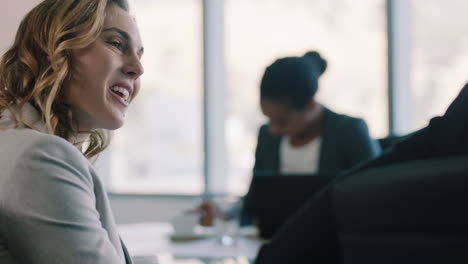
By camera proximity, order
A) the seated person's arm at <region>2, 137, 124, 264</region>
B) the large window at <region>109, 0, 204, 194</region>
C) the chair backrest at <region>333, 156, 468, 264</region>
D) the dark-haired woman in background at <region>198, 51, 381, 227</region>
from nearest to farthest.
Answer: the chair backrest at <region>333, 156, 468, 264</region> → the seated person's arm at <region>2, 137, 124, 264</region> → the dark-haired woman in background at <region>198, 51, 381, 227</region> → the large window at <region>109, 0, 204, 194</region>

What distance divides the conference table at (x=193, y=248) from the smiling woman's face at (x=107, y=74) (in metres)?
0.59

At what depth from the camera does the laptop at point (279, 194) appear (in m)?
1.74

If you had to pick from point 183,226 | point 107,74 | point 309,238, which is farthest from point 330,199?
point 183,226

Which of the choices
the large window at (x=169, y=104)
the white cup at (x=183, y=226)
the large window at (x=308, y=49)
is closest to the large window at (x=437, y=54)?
the large window at (x=308, y=49)

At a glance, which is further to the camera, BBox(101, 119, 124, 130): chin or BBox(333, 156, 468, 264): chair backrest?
BBox(101, 119, 124, 130): chin

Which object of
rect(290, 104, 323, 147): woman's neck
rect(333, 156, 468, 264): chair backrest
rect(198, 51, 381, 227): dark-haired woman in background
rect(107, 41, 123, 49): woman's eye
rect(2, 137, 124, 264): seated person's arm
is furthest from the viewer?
rect(290, 104, 323, 147): woman's neck

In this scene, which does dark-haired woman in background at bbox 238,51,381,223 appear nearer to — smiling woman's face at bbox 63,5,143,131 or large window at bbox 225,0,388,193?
smiling woman's face at bbox 63,5,143,131

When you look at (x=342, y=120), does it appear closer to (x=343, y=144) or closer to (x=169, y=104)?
(x=343, y=144)

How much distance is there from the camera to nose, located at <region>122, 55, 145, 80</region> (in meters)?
1.30

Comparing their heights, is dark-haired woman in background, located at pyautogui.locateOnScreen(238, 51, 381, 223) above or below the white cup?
above

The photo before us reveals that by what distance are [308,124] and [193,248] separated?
1136mm

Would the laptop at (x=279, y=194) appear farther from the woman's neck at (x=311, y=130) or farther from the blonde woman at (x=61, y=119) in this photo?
the woman's neck at (x=311, y=130)

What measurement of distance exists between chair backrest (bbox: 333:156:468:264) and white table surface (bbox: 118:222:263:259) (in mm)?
1244

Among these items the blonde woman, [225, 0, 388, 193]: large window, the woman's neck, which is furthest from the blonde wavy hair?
[225, 0, 388, 193]: large window
